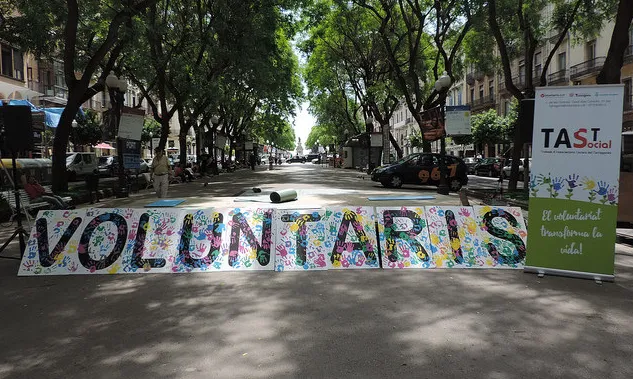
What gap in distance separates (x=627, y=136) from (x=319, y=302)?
8.82m

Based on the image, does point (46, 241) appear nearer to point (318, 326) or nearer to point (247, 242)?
point (247, 242)

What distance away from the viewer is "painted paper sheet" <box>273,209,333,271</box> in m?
6.36

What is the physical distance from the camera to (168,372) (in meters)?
3.38

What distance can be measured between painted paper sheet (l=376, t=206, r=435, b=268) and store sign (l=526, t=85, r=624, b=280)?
4.39ft

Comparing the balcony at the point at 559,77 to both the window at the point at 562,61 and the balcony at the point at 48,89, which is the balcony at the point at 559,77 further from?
the balcony at the point at 48,89

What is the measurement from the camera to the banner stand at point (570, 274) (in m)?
5.70

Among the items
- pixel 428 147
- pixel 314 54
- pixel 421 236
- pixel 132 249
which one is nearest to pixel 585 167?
pixel 421 236

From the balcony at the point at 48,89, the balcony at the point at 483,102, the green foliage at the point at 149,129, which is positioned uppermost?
the balcony at the point at 483,102

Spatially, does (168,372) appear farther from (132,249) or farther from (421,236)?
(421,236)

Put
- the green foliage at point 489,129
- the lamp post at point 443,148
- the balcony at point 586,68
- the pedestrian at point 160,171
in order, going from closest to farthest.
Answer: the pedestrian at point 160,171, the lamp post at point 443,148, the balcony at point 586,68, the green foliage at point 489,129

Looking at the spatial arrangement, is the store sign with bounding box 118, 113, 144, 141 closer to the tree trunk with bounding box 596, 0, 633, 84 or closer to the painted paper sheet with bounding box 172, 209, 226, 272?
the painted paper sheet with bounding box 172, 209, 226, 272

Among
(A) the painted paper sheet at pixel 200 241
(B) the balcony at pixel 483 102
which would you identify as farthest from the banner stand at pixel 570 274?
(B) the balcony at pixel 483 102

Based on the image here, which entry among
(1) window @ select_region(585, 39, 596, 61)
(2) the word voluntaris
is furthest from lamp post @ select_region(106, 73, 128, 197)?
(1) window @ select_region(585, 39, 596, 61)

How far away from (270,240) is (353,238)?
44.3 inches
